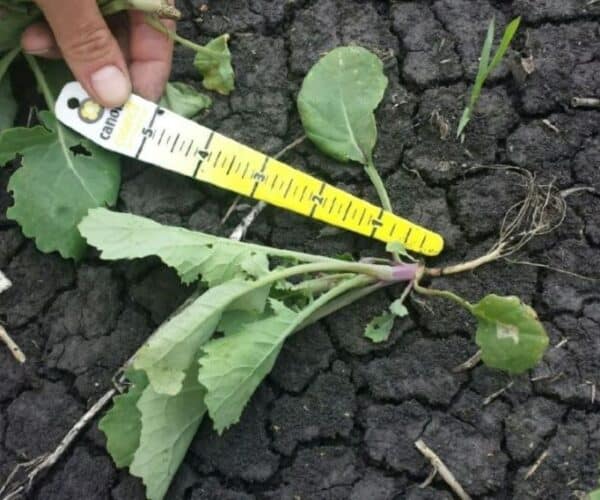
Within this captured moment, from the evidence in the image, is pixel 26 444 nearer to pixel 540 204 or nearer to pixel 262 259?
pixel 262 259

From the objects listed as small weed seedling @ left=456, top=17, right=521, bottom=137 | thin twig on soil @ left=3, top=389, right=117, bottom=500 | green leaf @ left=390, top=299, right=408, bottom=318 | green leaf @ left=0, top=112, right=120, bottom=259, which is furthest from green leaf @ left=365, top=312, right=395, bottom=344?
green leaf @ left=0, top=112, right=120, bottom=259

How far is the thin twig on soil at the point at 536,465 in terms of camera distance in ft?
7.65

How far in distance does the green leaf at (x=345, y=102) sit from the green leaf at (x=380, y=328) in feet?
1.52

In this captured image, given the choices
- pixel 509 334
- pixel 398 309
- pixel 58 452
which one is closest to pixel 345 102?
pixel 398 309

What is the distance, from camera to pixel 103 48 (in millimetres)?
2484

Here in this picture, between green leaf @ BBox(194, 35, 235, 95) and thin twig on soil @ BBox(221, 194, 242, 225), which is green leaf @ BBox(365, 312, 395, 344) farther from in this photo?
green leaf @ BBox(194, 35, 235, 95)

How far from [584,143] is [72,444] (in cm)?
168

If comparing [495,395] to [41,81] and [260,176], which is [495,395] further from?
[41,81]

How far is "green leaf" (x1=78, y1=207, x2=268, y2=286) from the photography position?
2275 millimetres

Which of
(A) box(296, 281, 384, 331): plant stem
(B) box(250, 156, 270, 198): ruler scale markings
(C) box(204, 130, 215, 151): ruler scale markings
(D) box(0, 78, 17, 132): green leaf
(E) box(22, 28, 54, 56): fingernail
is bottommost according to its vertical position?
(A) box(296, 281, 384, 331): plant stem

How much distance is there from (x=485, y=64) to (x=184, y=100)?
89 centimetres

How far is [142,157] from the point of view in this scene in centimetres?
260

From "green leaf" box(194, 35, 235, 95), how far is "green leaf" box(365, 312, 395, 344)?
85 centimetres

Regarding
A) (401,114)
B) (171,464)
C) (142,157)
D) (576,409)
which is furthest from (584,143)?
(171,464)
